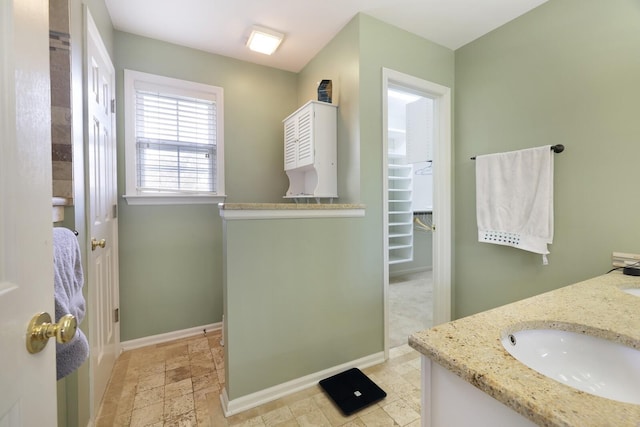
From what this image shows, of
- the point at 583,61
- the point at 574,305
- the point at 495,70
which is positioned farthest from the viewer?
the point at 495,70

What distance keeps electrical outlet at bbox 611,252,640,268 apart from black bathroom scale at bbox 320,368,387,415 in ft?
4.98

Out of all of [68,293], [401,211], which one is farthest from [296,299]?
[401,211]

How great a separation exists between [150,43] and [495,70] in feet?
9.12

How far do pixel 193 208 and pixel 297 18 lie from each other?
5.70 ft

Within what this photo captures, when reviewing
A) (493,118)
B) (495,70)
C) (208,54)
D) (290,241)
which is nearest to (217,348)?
(290,241)

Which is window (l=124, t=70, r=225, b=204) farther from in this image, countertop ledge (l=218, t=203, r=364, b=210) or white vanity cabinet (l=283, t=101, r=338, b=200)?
countertop ledge (l=218, t=203, r=364, b=210)

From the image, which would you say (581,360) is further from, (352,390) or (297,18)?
(297,18)

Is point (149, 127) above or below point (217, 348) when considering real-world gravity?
above

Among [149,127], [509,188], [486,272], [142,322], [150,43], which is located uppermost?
[150,43]

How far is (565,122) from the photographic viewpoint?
172 centimetres

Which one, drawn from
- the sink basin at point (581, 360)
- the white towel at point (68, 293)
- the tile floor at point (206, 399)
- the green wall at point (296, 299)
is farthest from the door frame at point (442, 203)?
the white towel at point (68, 293)

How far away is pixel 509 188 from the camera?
1958 mm

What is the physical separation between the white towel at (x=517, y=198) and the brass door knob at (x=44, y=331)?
234 centimetres

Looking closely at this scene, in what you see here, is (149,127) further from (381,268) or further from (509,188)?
(509,188)
